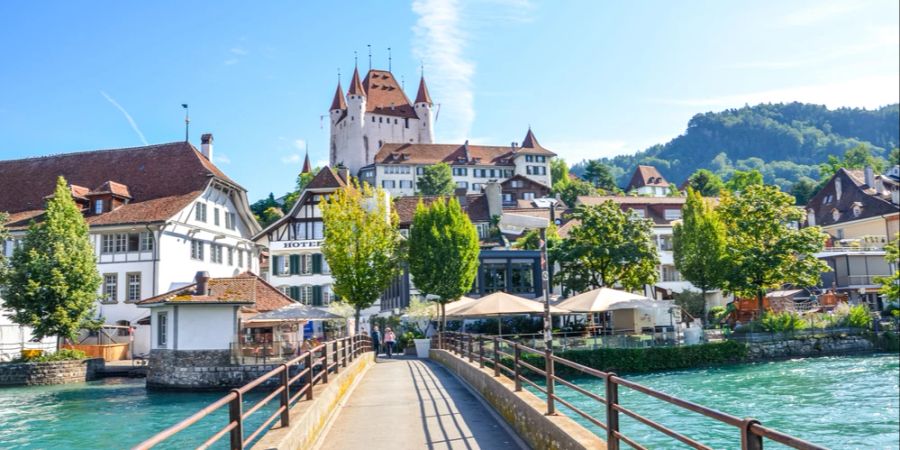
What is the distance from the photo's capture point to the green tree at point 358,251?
38.3 m

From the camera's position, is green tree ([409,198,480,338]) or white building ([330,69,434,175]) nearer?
green tree ([409,198,480,338])

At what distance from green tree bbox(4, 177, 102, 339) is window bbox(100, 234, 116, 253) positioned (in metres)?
5.38

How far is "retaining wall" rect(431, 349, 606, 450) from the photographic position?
24.8ft

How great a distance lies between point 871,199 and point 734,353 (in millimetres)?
36147

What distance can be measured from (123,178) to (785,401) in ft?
132

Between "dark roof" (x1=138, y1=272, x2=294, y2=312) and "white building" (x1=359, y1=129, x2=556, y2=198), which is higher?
"white building" (x1=359, y1=129, x2=556, y2=198)

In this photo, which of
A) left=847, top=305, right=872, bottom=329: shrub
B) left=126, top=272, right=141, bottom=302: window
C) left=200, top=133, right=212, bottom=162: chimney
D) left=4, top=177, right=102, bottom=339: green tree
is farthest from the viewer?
left=200, top=133, right=212, bottom=162: chimney

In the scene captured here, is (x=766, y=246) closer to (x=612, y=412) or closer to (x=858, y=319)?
(x=858, y=319)

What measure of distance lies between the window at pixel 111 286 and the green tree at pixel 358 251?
12685 mm

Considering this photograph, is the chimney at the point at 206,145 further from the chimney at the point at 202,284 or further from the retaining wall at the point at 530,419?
the retaining wall at the point at 530,419

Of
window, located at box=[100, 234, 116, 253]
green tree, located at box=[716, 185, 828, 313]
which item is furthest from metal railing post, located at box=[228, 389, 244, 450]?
green tree, located at box=[716, 185, 828, 313]

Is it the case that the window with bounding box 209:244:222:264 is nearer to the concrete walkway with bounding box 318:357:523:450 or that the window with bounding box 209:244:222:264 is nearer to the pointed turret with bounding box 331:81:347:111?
the concrete walkway with bounding box 318:357:523:450

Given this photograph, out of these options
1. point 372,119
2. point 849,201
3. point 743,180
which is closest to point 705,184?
point 743,180

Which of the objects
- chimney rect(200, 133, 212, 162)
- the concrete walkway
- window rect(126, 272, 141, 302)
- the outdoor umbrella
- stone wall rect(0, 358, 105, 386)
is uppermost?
chimney rect(200, 133, 212, 162)
